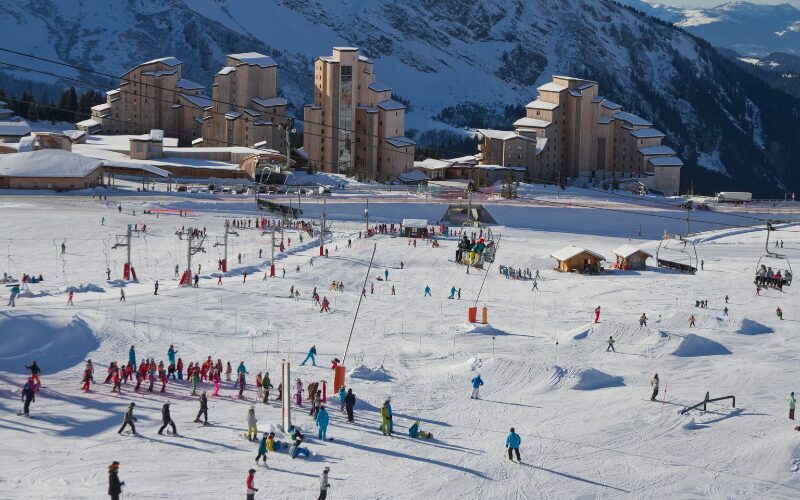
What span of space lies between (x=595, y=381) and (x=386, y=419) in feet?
26.7

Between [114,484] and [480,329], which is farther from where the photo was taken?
[480,329]

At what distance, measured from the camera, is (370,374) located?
33875 millimetres

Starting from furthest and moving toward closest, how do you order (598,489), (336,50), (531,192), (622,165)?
(622,165) < (336,50) < (531,192) < (598,489)

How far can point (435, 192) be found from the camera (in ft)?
293

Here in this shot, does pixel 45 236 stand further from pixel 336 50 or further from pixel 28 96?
pixel 28 96

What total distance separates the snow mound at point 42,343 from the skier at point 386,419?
9708 mm

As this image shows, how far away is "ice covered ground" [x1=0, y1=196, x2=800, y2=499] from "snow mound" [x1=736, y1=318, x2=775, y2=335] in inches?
6.6

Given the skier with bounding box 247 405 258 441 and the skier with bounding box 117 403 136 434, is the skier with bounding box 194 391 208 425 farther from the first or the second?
the skier with bounding box 117 403 136 434

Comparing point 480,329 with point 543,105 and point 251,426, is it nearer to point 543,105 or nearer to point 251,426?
point 251,426

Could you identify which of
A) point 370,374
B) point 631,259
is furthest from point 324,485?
point 631,259

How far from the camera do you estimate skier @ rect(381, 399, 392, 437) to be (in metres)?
27.9

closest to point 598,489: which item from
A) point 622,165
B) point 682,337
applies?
point 682,337

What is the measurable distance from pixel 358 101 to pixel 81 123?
28372 millimetres

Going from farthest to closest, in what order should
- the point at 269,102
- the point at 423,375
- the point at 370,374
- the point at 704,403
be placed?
1. the point at 269,102
2. the point at 423,375
3. the point at 370,374
4. the point at 704,403
